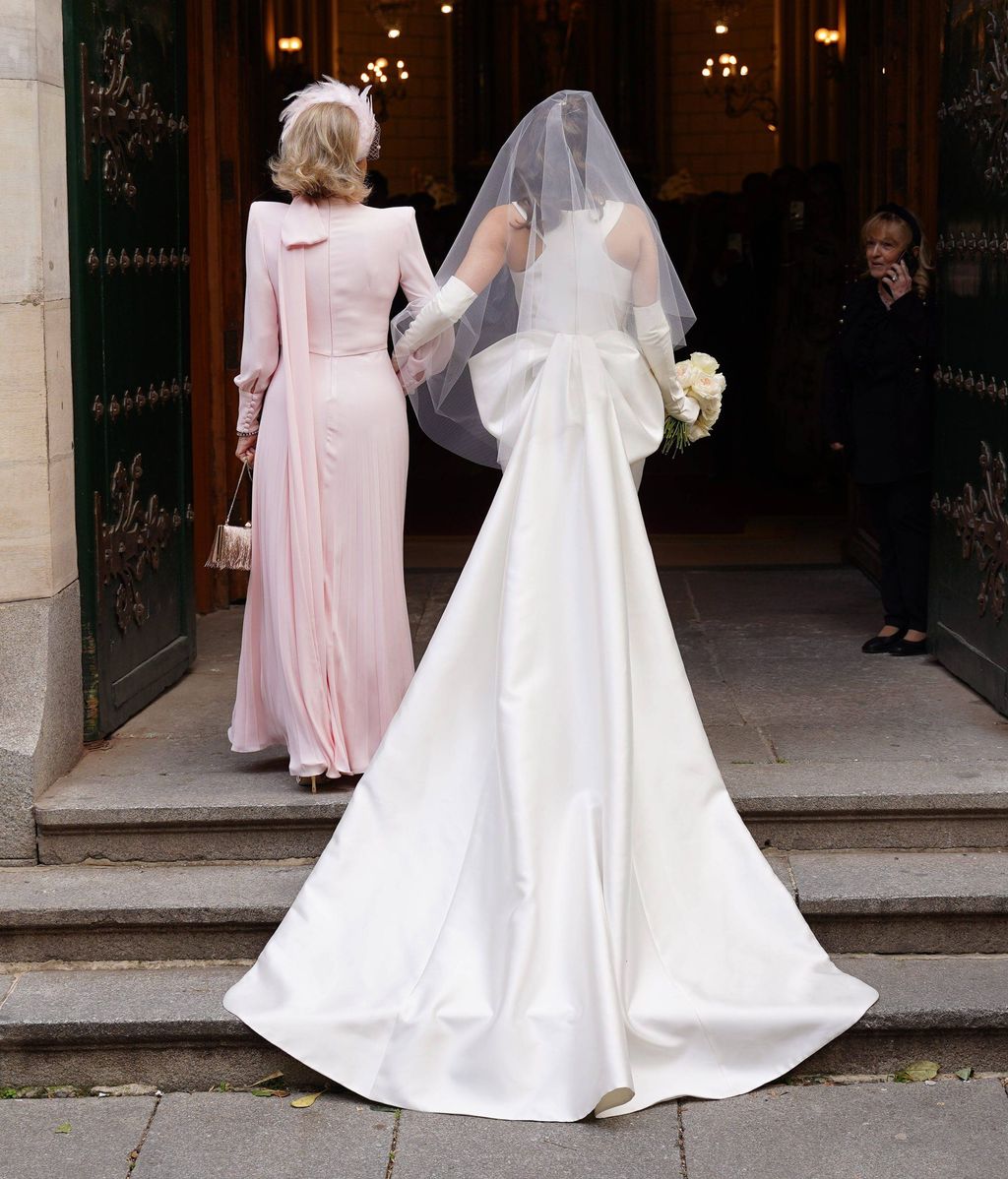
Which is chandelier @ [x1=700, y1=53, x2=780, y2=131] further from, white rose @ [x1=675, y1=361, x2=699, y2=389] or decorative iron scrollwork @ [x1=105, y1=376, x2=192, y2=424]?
white rose @ [x1=675, y1=361, x2=699, y2=389]

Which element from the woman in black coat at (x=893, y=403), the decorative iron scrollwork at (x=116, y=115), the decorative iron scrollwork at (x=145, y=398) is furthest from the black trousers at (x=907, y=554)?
the decorative iron scrollwork at (x=116, y=115)

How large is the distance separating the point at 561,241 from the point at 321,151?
27.1 inches

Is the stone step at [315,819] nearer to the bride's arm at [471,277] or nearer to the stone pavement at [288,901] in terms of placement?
the stone pavement at [288,901]

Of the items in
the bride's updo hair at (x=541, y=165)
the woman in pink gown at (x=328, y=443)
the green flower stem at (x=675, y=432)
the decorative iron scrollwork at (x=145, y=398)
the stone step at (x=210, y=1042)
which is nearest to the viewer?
the stone step at (x=210, y=1042)

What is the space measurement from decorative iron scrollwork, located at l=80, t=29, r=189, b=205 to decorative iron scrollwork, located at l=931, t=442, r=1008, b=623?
9.44 ft

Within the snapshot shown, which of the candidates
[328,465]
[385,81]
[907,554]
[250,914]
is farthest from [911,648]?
[385,81]

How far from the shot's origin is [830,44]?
557 inches

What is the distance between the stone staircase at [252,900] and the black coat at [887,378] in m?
1.73

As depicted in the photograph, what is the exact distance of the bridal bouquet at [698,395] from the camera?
461cm

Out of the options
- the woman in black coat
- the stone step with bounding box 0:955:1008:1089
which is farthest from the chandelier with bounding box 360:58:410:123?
the stone step with bounding box 0:955:1008:1089

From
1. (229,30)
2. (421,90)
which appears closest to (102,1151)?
(229,30)

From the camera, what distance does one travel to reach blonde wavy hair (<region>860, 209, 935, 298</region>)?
6.17 meters

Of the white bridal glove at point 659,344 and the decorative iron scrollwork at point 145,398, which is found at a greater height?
the white bridal glove at point 659,344

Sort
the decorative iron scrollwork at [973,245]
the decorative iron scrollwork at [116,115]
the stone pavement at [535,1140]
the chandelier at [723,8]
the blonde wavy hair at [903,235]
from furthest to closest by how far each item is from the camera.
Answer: the chandelier at [723,8] → the blonde wavy hair at [903,235] → the decorative iron scrollwork at [973,245] → the decorative iron scrollwork at [116,115] → the stone pavement at [535,1140]
